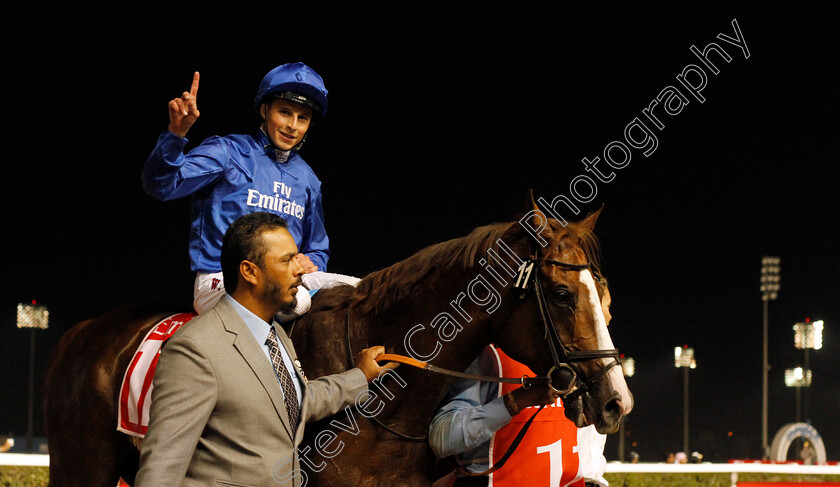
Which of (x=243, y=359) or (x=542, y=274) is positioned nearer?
(x=243, y=359)

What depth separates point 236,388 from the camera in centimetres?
168

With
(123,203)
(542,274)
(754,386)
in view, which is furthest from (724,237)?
(542,274)

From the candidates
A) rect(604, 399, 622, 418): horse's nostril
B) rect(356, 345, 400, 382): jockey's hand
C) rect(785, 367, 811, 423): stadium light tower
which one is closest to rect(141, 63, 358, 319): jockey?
rect(356, 345, 400, 382): jockey's hand

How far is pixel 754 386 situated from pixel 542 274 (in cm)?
3812

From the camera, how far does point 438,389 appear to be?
8.49 feet

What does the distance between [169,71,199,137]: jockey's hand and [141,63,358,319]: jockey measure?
2cm

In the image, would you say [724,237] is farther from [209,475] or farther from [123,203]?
[209,475]

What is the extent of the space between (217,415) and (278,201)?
151 cm

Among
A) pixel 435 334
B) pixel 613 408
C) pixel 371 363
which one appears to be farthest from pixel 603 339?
pixel 371 363

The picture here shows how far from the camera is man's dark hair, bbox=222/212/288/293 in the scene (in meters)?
1.80

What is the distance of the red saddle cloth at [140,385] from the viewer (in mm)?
2703

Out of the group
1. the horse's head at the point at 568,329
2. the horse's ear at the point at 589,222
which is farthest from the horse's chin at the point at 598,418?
the horse's ear at the point at 589,222

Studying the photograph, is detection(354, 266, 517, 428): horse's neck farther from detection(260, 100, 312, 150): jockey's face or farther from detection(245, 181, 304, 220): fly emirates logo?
detection(260, 100, 312, 150): jockey's face

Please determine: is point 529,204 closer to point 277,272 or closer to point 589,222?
point 589,222
